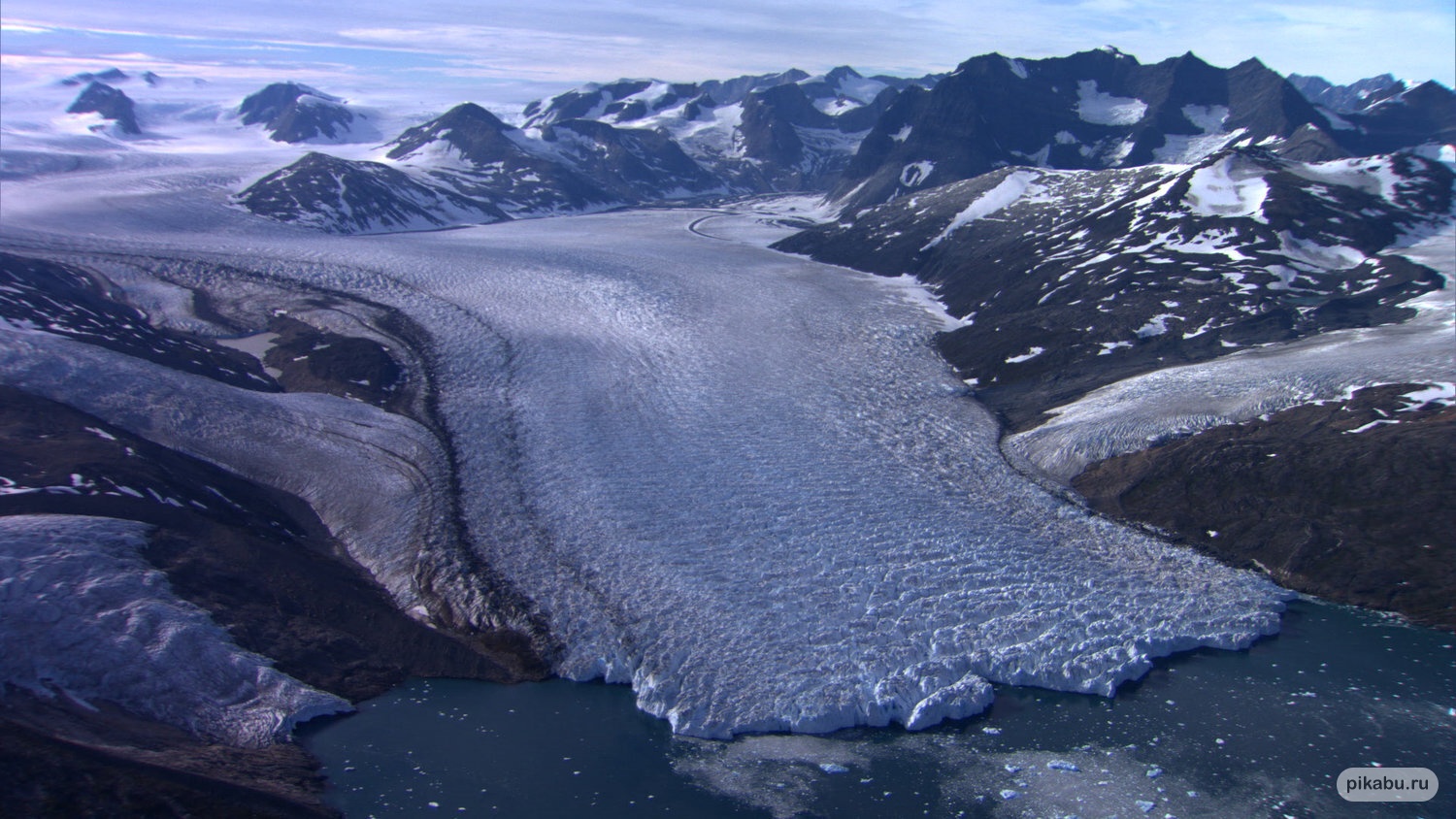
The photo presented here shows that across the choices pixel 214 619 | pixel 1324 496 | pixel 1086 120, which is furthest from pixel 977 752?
pixel 1086 120

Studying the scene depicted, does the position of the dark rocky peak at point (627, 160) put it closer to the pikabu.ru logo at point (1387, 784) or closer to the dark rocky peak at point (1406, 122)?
the dark rocky peak at point (1406, 122)

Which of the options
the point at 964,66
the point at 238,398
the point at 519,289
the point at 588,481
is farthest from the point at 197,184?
the point at 964,66

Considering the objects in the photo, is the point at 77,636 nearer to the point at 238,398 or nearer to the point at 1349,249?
the point at 238,398

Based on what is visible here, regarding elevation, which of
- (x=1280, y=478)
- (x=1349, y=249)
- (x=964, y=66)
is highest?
(x=964, y=66)

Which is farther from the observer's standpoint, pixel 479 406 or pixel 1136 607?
pixel 479 406

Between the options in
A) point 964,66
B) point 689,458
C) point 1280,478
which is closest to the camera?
point 1280,478

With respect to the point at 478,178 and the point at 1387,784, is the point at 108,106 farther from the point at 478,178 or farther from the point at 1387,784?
the point at 1387,784

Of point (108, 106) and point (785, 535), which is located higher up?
point (108, 106)

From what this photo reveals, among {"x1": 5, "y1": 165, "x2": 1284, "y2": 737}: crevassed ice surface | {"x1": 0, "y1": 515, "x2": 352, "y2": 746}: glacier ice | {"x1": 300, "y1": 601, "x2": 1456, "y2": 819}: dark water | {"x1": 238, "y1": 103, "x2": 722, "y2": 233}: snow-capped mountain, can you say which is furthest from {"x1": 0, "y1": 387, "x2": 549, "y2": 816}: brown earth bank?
{"x1": 238, "y1": 103, "x2": 722, "y2": 233}: snow-capped mountain
